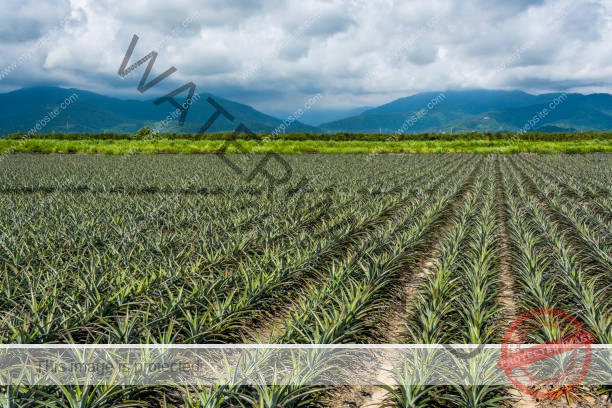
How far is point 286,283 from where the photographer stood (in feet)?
19.2

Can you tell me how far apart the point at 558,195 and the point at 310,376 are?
1305 centimetres

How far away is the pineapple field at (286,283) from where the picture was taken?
3.58 meters

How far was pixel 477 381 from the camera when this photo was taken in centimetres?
325

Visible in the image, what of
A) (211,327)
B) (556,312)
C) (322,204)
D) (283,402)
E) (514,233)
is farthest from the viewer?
(322,204)

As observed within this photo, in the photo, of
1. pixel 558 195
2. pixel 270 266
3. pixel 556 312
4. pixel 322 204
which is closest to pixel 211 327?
pixel 270 266

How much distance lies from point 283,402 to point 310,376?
422 mm

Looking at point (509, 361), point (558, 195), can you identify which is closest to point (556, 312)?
point (509, 361)

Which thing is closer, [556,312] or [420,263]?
[556,312]

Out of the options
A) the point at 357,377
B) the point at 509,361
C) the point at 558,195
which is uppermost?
the point at 558,195

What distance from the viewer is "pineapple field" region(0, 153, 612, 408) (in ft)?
11.7

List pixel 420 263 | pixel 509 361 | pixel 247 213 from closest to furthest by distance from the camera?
pixel 509 361, pixel 420 263, pixel 247 213

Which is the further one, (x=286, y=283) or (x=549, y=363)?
(x=286, y=283)

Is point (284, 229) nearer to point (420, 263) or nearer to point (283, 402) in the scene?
point (420, 263)

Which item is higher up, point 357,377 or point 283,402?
point 283,402
